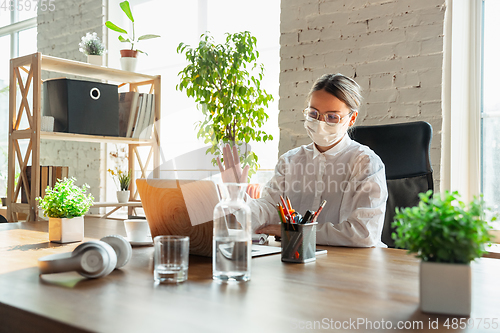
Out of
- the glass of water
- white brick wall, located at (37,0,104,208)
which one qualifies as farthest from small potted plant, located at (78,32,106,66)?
the glass of water

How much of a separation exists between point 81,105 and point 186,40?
118 centimetres

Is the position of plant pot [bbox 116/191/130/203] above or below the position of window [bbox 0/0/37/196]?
below

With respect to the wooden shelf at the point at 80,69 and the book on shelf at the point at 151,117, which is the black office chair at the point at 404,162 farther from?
the wooden shelf at the point at 80,69

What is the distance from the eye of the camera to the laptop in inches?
38.2

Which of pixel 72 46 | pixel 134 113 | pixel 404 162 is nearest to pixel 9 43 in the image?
pixel 72 46

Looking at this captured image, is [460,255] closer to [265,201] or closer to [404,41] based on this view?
[265,201]

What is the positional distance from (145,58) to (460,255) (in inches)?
146

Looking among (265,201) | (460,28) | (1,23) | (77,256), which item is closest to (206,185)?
(77,256)

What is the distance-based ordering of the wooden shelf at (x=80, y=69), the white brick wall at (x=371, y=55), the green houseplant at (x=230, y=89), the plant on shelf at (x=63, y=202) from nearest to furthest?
the plant on shelf at (x=63, y=202) → the white brick wall at (x=371, y=55) → the wooden shelf at (x=80, y=69) → the green houseplant at (x=230, y=89)

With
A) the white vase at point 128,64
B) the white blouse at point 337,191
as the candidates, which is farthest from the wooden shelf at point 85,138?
the white blouse at point 337,191

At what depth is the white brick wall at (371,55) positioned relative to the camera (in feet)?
7.39

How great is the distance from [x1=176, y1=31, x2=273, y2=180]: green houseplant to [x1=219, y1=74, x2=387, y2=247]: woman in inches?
36.4

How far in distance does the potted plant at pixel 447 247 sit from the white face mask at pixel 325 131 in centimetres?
108

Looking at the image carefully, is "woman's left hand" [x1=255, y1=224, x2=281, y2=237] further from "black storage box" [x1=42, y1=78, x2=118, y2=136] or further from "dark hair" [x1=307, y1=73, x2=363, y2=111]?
"black storage box" [x1=42, y1=78, x2=118, y2=136]
